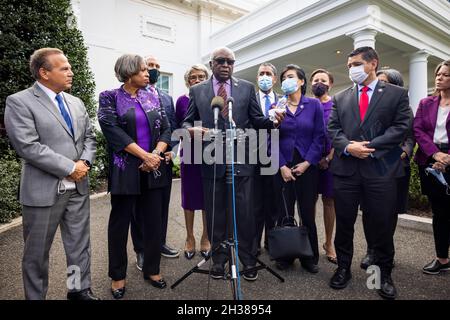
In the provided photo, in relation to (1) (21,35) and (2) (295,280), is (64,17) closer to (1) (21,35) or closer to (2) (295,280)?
(1) (21,35)

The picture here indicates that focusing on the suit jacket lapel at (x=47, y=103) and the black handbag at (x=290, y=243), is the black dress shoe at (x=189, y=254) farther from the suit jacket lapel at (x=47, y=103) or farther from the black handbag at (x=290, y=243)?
the suit jacket lapel at (x=47, y=103)

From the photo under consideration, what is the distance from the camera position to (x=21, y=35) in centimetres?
637

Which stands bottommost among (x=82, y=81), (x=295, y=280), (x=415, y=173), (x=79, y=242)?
(x=295, y=280)

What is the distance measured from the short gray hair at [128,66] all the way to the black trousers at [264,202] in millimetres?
1670

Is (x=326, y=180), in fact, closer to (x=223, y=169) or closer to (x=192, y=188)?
(x=223, y=169)

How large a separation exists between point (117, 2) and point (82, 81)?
595cm

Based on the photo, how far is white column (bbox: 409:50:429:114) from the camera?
929cm

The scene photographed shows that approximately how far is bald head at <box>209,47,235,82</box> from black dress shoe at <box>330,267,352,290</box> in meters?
2.24

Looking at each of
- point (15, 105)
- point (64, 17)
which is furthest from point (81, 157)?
point (64, 17)

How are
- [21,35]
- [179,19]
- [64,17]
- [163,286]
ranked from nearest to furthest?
[163,286]
[21,35]
[64,17]
[179,19]

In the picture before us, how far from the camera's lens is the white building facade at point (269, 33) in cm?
824

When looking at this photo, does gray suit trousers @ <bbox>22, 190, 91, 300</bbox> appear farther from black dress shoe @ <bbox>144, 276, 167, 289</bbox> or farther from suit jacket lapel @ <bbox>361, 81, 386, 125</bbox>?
suit jacket lapel @ <bbox>361, 81, 386, 125</bbox>

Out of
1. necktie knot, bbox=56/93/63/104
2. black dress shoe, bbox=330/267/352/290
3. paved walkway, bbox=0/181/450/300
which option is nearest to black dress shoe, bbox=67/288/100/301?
paved walkway, bbox=0/181/450/300

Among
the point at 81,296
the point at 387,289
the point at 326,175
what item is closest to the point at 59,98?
the point at 81,296
